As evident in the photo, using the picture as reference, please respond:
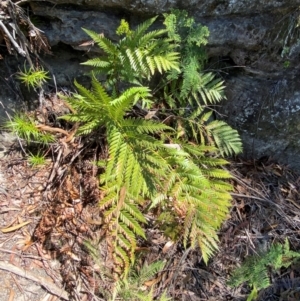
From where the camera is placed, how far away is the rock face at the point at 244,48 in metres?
2.82

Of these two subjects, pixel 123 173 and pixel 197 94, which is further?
pixel 197 94

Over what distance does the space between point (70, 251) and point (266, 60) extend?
2225 mm

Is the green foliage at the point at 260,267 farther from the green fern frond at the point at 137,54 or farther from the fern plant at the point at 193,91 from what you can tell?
the green fern frond at the point at 137,54

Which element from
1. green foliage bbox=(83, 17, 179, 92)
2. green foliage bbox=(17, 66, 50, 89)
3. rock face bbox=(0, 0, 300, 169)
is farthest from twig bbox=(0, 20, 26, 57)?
green foliage bbox=(83, 17, 179, 92)

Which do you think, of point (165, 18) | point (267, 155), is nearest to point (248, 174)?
point (267, 155)

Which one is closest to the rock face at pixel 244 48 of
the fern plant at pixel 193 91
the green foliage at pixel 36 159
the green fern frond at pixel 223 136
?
the fern plant at pixel 193 91

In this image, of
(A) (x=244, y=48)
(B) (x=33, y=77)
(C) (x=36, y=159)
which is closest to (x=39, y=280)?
(C) (x=36, y=159)

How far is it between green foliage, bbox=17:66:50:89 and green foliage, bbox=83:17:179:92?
1.45ft

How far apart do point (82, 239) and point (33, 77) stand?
1.32 metres

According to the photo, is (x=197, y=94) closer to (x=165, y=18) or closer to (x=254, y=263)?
(x=165, y=18)

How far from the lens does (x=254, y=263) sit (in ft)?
9.94

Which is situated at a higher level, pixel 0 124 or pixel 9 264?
pixel 0 124

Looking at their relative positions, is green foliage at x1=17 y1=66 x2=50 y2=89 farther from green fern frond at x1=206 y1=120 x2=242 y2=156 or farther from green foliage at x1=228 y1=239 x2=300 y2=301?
green foliage at x1=228 y1=239 x2=300 y2=301

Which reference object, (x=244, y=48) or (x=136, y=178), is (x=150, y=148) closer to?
(x=136, y=178)
